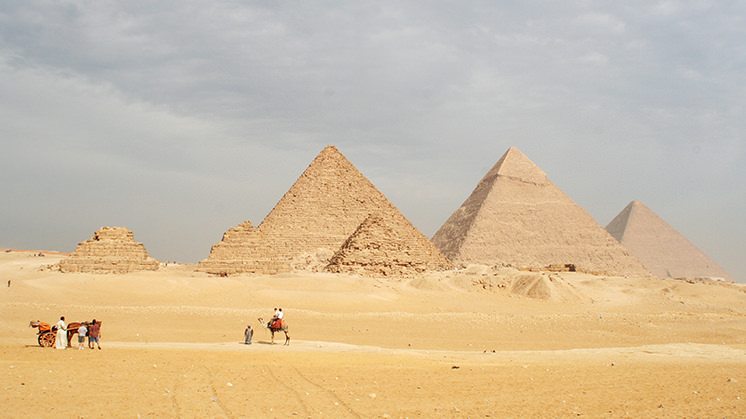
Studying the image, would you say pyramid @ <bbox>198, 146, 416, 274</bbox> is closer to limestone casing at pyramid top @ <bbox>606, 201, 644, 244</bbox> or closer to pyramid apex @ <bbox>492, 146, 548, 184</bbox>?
pyramid apex @ <bbox>492, 146, 548, 184</bbox>

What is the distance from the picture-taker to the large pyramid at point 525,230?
173 feet

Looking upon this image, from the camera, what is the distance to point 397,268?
90.6 feet

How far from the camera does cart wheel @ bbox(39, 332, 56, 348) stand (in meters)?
9.07

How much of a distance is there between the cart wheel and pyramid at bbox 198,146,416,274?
18.4m

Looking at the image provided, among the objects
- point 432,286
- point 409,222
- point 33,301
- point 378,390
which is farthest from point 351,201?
point 378,390

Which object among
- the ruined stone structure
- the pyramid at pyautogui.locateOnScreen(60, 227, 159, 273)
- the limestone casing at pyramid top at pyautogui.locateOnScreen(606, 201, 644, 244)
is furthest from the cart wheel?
the limestone casing at pyramid top at pyautogui.locateOnScreen(606, 201, 644, 244)

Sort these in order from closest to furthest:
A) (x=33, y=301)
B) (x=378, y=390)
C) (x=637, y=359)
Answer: (x=378, y=390) → (x=637, y=359) → (x=33, y=301)

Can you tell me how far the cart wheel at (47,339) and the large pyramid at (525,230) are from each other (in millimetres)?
41630

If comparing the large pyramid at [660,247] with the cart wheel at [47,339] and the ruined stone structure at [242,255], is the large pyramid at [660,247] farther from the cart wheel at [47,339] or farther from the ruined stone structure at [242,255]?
the cart wheel at [47,339]

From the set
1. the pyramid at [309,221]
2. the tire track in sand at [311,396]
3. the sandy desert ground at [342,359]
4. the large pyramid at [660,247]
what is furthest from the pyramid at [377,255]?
the large pyramid at [660,247]

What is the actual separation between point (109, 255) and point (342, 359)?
19709 mm

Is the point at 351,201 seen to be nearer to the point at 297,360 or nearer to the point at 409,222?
the point at 409,222

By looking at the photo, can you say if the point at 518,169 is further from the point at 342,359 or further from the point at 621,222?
the point at 342,359

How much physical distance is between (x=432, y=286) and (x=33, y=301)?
49.3 ft
